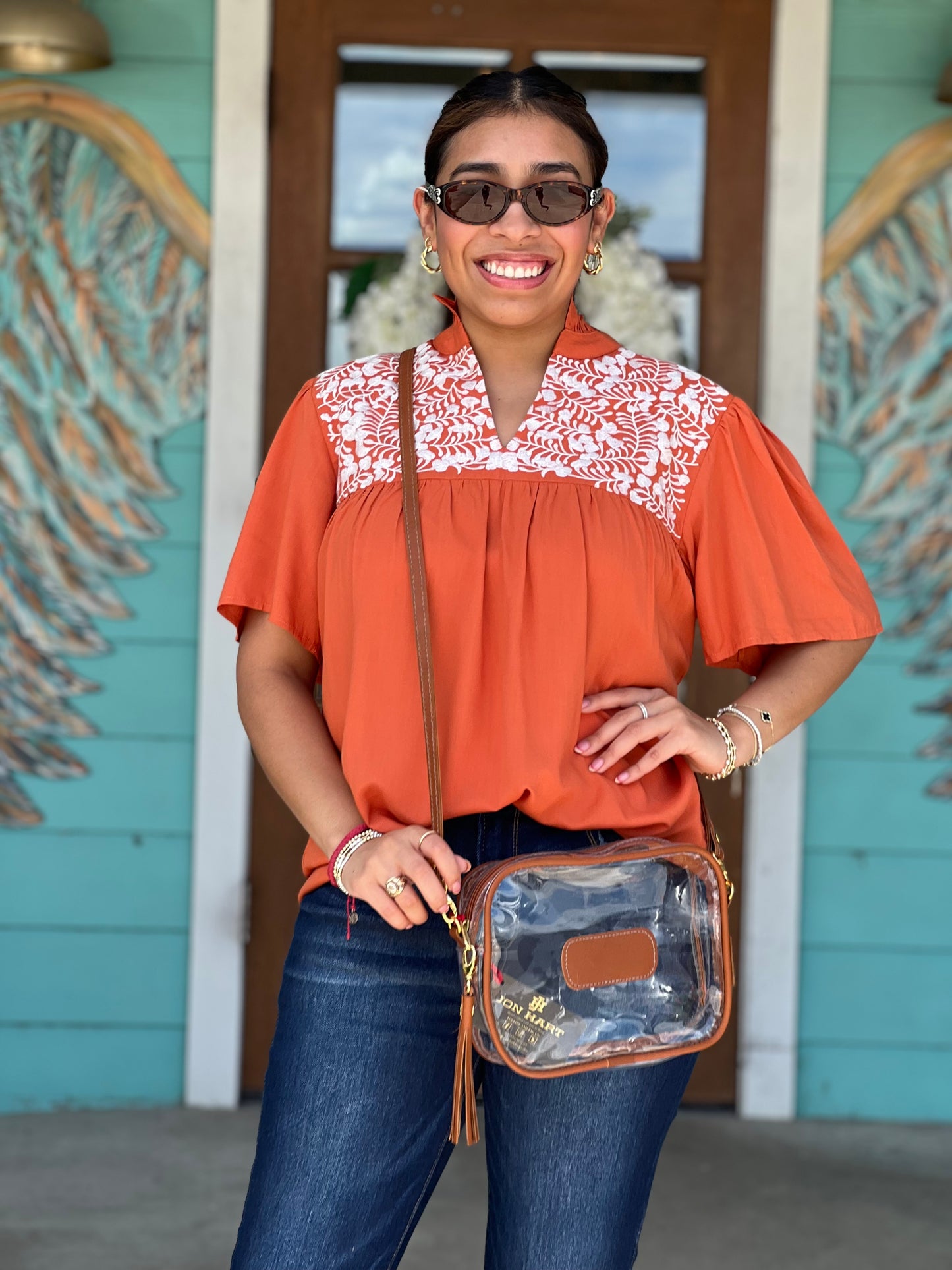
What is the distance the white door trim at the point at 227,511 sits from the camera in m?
2.98

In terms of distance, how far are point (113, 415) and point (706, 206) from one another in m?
1.30

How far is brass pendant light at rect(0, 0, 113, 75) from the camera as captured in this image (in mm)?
2730

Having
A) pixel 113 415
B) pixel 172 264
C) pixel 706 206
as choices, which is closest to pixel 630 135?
pixel 706 206

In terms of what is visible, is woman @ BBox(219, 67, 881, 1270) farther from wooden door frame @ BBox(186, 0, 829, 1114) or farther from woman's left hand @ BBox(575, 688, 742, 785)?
wooden door frame @ BBox(186, 0, 829, 1114)

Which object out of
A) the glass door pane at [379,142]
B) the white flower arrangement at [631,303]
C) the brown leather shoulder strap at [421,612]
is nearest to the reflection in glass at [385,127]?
the glass door pane at [379,142]

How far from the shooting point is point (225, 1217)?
2.68 metres

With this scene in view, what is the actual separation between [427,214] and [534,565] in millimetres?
456

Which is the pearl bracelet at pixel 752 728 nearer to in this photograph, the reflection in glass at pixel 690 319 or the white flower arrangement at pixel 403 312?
the white flower arrangement at pixel 403 312

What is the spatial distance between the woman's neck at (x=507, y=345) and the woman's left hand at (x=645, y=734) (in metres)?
0.37

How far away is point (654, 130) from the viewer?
10.0 feet

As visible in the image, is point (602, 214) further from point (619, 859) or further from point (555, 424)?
point (619, 859)

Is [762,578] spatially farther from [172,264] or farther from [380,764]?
[172,264]

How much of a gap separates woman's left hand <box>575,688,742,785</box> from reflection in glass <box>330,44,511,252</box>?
1.87 metres

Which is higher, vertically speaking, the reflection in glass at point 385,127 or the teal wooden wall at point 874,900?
the reflection in glass at point 385,127
